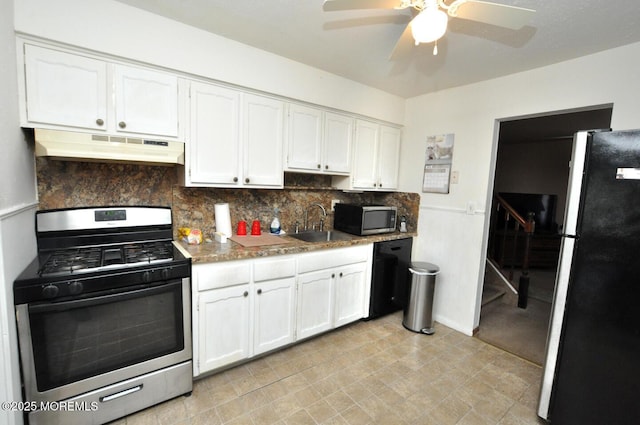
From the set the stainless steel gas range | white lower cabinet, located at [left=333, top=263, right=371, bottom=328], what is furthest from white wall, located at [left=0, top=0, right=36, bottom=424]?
white lower cabinet, located at [left=333, top=263, right=371, bottom=328]

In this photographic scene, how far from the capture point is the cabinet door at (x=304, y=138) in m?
2.49

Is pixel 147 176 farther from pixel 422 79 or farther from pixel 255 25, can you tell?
pixel 422 79

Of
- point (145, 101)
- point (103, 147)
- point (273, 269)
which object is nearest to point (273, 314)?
point (273, 269)

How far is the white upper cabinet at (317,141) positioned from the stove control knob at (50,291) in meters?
1.70

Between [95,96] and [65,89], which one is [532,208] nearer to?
[95,96]

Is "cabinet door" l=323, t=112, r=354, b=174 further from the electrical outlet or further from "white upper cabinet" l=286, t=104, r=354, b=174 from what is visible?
the electrical outlet

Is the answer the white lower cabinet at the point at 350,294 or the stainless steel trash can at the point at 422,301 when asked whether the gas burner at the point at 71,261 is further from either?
the stainless steel trash can at the point at 422,301

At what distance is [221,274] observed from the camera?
Answer: 194cm

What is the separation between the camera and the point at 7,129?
1343mm

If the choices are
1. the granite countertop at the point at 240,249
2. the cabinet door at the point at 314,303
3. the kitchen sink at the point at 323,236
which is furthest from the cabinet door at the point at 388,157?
the cabinet door at the point at 314,303

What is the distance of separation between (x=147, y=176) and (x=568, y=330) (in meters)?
2.97

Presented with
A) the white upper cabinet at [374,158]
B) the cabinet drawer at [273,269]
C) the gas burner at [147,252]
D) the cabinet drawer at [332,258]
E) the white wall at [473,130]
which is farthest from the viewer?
the white upper cabinet at [374,158]

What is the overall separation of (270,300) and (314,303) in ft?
1.47

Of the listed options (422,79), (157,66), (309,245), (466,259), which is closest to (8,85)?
(157,66)
